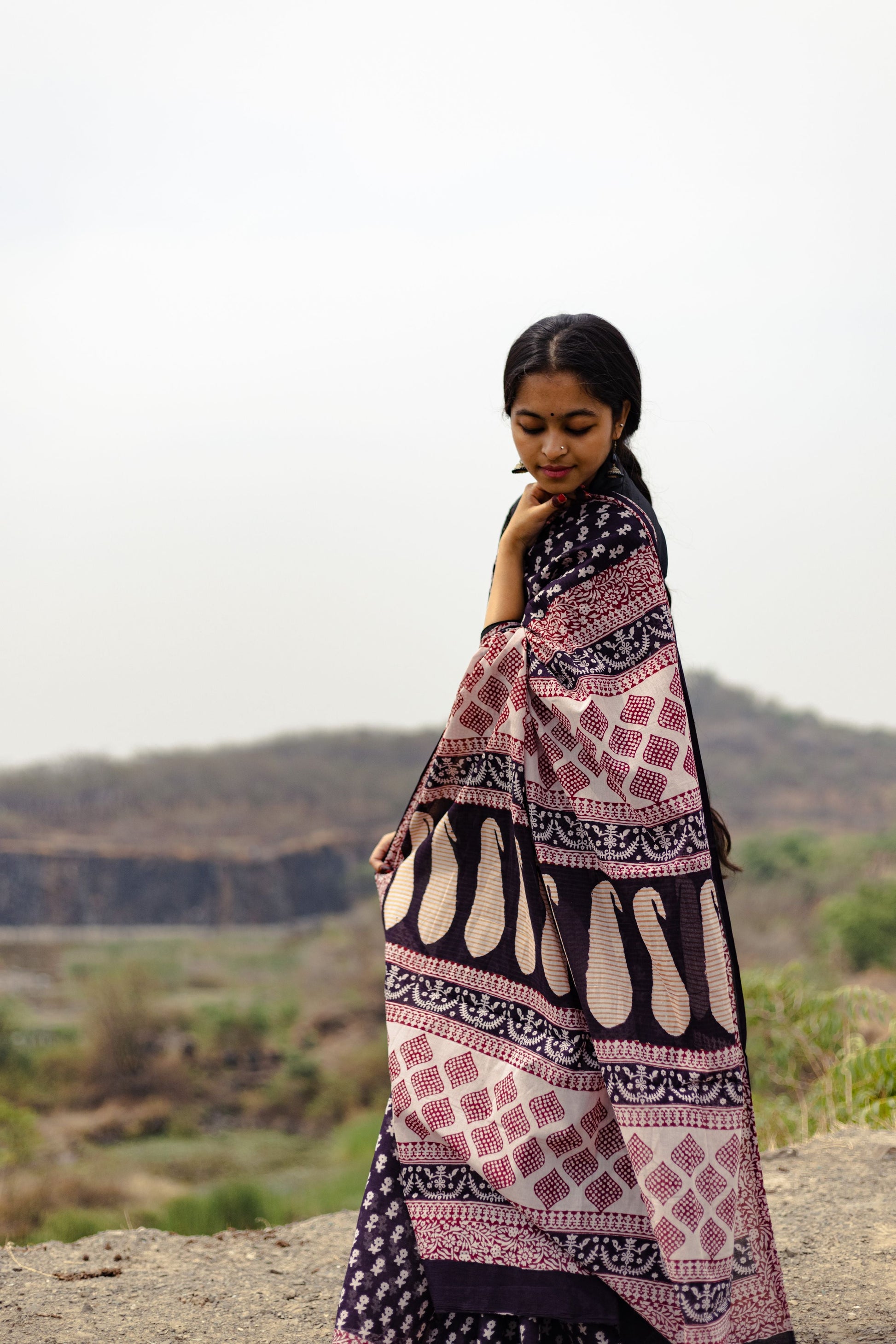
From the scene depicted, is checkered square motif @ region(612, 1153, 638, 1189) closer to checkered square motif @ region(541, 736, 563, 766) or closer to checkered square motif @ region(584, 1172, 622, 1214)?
checkered square motif @ region(584, 1172, 622, 1214)

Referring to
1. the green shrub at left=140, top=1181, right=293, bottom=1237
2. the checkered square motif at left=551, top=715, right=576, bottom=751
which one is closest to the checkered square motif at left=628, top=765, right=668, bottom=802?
the checkered square motif at left=551, top=715, right=576, bottom=751

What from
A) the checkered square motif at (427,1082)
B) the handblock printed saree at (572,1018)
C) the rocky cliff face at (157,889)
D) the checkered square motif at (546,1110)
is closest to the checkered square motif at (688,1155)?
the handblock printed saree at (572,1018)

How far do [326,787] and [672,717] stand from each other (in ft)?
72.8

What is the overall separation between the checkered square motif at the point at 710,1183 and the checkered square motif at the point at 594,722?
82 cm

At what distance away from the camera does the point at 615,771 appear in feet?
6.95

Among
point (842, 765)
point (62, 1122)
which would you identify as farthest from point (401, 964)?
point (842, 765)

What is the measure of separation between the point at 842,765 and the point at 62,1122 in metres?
18.1

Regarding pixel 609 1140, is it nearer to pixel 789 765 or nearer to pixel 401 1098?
pixel 401 1098

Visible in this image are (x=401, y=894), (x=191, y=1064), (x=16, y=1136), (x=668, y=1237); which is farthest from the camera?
(x=191, y=1064)

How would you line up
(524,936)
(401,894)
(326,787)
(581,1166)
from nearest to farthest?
1. (581,1166)
2. (524,936)
3. (401,894)
4. (326,787)

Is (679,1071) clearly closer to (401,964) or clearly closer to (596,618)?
(401,964)

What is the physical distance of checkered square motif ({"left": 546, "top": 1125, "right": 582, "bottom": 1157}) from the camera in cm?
204

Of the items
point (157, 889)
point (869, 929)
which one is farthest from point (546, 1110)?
point (157, 889)

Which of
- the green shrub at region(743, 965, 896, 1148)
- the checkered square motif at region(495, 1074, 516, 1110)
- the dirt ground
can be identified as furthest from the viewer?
the green shrub at region(743, 965, 896, 1148)
